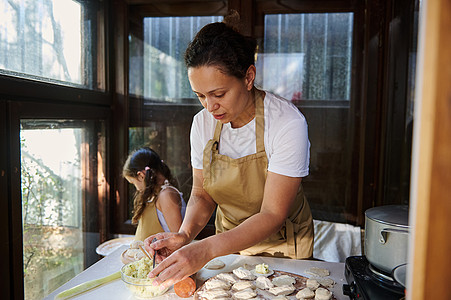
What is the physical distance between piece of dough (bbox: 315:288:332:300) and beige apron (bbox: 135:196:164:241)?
74 centimetres

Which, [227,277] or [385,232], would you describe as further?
[227,277]

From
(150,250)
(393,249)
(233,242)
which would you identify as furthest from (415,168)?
(150,250)

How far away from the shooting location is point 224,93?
120cm

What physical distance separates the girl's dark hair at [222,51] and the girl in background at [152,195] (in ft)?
1.92

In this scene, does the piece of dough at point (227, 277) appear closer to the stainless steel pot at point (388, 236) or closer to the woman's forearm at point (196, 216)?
the woman's forearm at point (196, 216)

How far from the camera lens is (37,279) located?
145 cm

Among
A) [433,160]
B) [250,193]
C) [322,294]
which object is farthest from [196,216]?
[433,160]

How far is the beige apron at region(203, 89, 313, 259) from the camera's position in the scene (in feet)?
4.23

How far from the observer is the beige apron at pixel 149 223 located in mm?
1526

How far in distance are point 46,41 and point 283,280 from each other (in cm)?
129

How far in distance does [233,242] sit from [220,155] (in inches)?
13.4

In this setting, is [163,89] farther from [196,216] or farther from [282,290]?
[282,290]

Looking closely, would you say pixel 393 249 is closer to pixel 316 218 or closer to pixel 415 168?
pixel 415 168

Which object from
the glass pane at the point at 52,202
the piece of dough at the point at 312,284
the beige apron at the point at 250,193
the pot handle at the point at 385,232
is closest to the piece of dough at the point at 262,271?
the piece of dough at the point at 312,284
